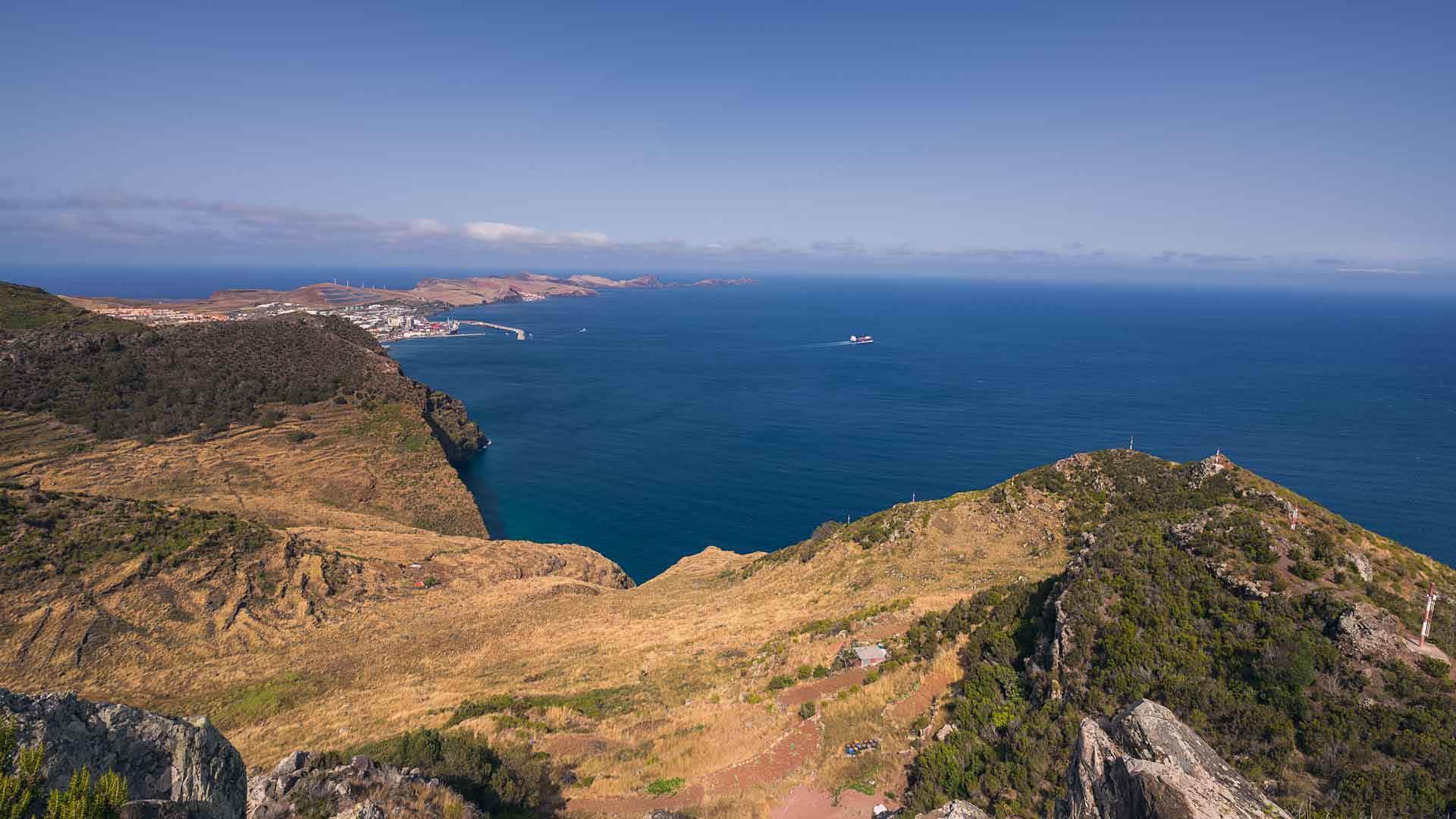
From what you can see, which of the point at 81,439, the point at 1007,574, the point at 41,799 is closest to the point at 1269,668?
the point at 1007,574

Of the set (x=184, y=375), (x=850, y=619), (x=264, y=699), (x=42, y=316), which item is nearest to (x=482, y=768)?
(x=850, y=619)

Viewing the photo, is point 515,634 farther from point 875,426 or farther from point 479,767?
point 875,426

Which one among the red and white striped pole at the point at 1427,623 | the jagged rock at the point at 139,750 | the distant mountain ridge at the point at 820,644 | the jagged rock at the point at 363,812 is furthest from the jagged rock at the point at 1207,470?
the jagged rock at the point at 139,750

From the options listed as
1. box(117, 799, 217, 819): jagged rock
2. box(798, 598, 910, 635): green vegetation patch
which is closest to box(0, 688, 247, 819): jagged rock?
box(117, 799, 217, 819): jagged rock

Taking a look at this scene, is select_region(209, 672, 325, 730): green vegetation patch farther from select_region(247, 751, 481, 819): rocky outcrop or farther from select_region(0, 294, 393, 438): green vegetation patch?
select_region(0, 294, 393, 438): green vegetation patch

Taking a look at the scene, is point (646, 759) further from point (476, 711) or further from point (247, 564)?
point (247, 564)

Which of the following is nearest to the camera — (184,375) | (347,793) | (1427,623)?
(347,793)

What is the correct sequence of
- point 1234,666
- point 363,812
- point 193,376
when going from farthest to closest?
point 193,376, point 1234,666, point 363,812
